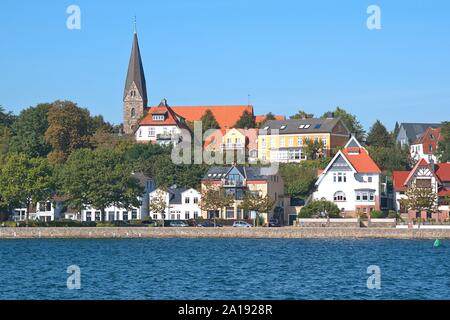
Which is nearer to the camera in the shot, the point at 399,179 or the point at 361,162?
the point at 361,162

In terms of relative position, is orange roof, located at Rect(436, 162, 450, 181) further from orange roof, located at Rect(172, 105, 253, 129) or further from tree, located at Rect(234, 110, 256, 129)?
orange roof, located at Rect(172, 105, 253, 129)

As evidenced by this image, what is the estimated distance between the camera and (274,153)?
11575cm

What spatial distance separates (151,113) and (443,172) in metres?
49.7

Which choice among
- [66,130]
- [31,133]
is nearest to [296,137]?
[66,130]

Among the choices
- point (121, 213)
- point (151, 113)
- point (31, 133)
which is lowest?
point (121, 213)

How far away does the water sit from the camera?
122ft

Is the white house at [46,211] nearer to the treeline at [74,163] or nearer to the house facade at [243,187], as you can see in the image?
the treeline at [74,163]

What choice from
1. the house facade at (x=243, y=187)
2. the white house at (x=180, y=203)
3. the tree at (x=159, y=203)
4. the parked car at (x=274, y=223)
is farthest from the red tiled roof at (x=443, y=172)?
the tree at (x=159, y=203)

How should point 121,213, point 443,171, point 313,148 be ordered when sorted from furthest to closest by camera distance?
point 313,148 → point 121,213 → point 443,171

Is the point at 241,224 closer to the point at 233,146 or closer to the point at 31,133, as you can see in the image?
the point at 233,146

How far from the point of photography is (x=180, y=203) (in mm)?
97000

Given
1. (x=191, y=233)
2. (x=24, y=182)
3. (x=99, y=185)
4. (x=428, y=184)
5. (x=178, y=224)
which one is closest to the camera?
(x=191, y=233)
